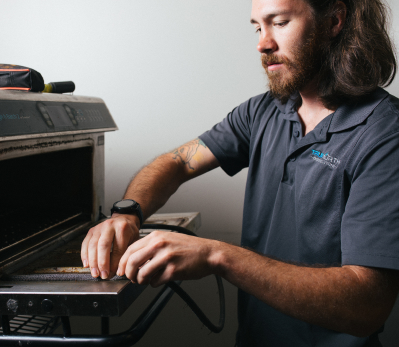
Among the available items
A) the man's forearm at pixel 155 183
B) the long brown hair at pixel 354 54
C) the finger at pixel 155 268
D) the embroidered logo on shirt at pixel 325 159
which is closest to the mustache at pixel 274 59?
the long brown hair at pixel 354 54

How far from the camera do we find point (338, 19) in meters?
1.02

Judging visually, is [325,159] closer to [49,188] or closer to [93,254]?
[93,254]

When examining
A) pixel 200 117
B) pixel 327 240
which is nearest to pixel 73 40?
pixel 200 117

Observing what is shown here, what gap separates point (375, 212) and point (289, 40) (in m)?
0.53

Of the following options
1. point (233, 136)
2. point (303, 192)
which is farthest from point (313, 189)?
point (233, 136)

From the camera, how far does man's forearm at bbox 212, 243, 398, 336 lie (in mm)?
666

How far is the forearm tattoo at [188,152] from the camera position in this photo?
123cm

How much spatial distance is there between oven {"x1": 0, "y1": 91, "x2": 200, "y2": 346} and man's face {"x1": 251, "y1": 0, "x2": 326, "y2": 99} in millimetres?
529

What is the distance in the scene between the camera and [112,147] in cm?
167

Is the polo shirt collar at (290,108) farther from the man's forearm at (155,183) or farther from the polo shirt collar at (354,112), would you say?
the man's forearm at (155,183)

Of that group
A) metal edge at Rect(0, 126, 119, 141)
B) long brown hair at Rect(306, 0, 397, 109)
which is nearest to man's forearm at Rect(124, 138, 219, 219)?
metal edge at Rect(0, 126, 119, 141)

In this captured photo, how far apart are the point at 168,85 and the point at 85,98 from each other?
0.64 metres

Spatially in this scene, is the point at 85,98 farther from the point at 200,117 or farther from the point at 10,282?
the point at 200,117

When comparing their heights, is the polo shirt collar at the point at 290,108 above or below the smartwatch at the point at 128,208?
above
